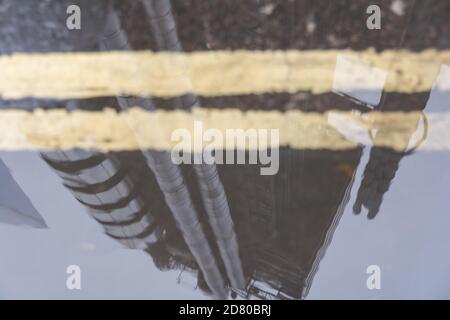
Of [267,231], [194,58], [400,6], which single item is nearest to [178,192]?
[267,231]

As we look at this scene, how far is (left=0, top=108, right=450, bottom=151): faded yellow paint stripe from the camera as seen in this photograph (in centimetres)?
182

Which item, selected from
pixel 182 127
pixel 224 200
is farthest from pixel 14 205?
pixel 224 200

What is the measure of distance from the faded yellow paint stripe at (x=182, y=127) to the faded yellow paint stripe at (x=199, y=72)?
96 millimetres

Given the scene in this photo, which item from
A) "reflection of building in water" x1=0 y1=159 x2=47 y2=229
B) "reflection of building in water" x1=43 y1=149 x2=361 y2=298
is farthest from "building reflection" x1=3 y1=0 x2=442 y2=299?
"reflection of building in water" x1=0 y1=159 x2=47 y2=229

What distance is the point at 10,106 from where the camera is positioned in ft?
5.97

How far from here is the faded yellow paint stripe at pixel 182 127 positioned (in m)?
1.82

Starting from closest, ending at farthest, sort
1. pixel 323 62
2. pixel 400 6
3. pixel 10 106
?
pixel 400 6, pixel 323 62, pixel 10 106

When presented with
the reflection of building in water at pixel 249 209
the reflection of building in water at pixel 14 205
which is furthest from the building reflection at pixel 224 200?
the reflection of building in water at pixel 14 205

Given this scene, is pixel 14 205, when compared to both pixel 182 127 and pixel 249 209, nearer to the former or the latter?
pixel 182 127

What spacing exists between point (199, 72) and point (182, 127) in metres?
0.26

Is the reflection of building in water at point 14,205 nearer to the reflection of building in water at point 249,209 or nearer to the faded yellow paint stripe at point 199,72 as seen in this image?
the reflection of building in water at point 249,209

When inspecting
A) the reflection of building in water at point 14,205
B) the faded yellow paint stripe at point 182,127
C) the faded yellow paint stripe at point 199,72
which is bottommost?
the reflection of building in water at point 14,205
